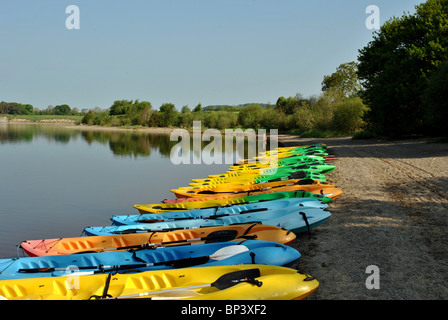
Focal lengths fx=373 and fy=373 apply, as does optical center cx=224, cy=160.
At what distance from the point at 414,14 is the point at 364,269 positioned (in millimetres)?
24900

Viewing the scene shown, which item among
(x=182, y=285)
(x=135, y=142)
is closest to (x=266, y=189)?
(x=182, y=285)

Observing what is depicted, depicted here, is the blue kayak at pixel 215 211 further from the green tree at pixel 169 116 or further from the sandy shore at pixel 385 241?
the green tree at pixel 169 116

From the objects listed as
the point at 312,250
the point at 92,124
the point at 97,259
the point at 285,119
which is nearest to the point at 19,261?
the point at 97,259

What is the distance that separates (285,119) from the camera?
47.6 m

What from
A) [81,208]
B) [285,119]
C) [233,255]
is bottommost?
[81,208]

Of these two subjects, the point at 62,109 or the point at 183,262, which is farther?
the point at 62,109

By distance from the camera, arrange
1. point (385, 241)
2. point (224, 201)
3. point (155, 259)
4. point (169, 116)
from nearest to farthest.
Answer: point (155, 259) → point (385, 241) → point (224, 201) → point (169, 116)

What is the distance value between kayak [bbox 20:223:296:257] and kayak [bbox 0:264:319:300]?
1574 millimetres

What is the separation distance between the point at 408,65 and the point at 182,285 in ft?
75.2

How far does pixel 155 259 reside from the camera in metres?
5.75

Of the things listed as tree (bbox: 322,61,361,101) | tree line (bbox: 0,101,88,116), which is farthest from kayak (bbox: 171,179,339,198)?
tree line (bbox: 0,101,88,116)

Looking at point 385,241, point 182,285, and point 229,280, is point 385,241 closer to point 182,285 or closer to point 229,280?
point 229,280

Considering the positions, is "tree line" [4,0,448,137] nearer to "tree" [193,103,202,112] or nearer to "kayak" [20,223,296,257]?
"kayak" [20,223,296,257]
